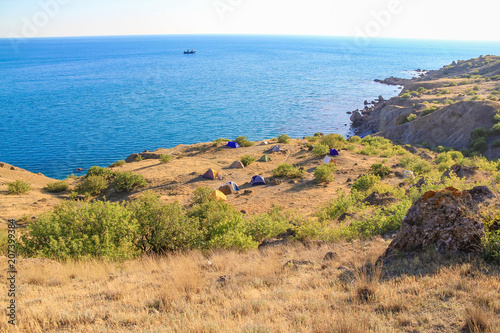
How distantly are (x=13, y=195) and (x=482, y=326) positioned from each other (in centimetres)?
2368

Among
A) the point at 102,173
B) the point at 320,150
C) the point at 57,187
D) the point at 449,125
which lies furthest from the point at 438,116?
the point at 57,187

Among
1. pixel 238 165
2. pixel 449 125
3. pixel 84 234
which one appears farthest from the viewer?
pixel 449 125

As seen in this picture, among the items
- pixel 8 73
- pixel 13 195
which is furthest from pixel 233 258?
pixel 8 73

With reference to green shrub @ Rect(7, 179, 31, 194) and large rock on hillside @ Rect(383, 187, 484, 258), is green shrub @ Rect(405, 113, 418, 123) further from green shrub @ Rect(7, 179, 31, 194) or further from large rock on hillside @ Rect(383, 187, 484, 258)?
green shrub @ Rect(7, 179, 31, 194)

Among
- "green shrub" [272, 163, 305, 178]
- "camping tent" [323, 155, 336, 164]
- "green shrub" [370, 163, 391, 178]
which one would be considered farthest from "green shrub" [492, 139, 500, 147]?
"green shrub" [272, 163, 305, 178]

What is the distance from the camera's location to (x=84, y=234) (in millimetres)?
8414

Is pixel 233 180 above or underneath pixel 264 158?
underneath

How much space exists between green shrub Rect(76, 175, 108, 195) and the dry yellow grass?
14.2 meters

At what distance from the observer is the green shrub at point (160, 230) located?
955 cm

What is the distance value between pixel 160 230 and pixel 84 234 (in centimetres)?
214

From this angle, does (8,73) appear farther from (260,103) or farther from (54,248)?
(54,248)

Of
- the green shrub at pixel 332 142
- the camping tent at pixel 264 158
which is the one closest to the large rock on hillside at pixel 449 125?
the green shrub at pixel 332 142

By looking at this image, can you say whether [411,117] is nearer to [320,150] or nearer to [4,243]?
[320,150]

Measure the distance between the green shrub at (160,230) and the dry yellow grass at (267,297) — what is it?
211cm
